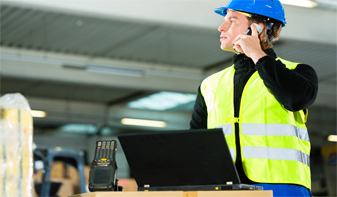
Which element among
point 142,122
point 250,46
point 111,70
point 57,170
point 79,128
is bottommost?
point 57,170

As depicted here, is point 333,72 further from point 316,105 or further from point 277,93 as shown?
point 277,93

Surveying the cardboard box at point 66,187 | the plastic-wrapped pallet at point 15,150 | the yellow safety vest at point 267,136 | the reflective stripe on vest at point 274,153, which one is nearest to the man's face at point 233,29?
the yellow safety vest at point 267,136

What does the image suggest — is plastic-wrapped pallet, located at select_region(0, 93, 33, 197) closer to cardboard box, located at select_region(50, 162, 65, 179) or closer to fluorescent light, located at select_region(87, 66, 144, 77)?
fluorescent light, located at select_region(87, 66, 144, 77)

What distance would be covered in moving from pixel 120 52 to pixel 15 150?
10.9 meters

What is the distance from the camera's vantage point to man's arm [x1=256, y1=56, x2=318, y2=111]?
2055 millimetres

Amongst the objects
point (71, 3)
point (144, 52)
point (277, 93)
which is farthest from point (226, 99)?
point (144, 52)

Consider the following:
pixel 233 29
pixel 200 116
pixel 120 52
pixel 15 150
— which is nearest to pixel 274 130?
pixel 200 116

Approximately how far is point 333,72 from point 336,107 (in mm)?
2487

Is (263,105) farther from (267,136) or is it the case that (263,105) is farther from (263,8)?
(263,8)

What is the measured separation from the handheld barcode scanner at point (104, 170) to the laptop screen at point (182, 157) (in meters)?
0.11

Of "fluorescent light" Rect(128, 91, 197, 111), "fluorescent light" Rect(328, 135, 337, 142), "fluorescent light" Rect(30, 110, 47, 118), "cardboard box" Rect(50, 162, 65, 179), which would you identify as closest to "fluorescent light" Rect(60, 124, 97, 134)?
"fluorescent light" Rect(30, 110, 47, 118)

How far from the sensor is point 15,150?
121 cm

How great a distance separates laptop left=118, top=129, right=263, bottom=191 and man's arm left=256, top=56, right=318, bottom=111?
53cm

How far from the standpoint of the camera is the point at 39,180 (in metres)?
9.34
